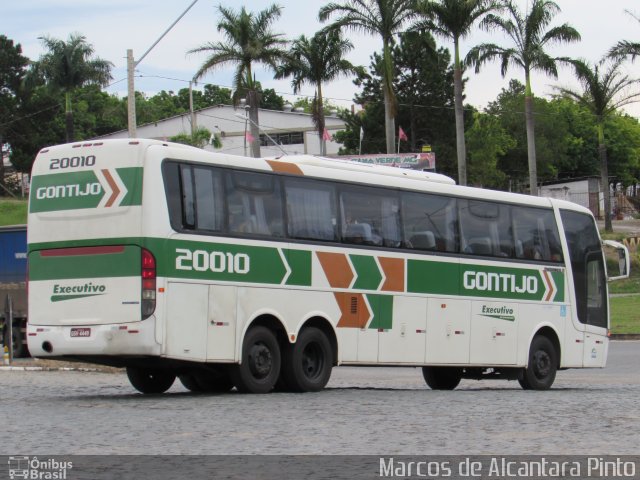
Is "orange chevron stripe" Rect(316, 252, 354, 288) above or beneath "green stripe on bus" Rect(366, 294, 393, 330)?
above

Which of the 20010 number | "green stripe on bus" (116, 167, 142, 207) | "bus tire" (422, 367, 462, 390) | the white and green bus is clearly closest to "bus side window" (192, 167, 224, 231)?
the white and green bus

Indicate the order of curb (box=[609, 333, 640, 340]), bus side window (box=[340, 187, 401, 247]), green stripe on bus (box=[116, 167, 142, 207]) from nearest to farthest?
green stripe on bus (box=[116, 167, 142, 207]), bus side window (box=[340, 187, 401, 247]), curb (box=[609, 333, 640, 340])

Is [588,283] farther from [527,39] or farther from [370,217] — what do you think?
[527,39]

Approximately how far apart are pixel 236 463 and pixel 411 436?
231 cm

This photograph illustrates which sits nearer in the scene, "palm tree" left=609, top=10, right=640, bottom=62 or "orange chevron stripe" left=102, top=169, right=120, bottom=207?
"orange chevron stripe" left=102, top=169, right=120, bottom=207

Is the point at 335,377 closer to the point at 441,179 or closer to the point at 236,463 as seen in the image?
the point at 441,179

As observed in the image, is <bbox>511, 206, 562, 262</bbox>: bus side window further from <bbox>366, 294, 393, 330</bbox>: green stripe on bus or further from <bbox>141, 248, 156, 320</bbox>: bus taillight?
<bbox>141, 248, 156, 320</bbox>: bus taillight

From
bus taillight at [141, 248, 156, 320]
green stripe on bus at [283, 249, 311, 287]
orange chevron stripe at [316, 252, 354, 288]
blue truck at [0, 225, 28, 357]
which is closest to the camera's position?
bus taillight at [141, 248, 156, 320]

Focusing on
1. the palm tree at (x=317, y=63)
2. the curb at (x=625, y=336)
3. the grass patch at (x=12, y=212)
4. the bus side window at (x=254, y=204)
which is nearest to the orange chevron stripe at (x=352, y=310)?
the bus side window at (x=254, y=204)

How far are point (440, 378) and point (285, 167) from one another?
21.2ft

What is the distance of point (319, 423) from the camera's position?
1196 cm

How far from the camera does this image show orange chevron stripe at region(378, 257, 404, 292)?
60.6 ft

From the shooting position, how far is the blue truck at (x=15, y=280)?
32844 millimetres

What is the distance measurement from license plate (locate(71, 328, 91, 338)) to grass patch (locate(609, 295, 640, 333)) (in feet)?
92.0
